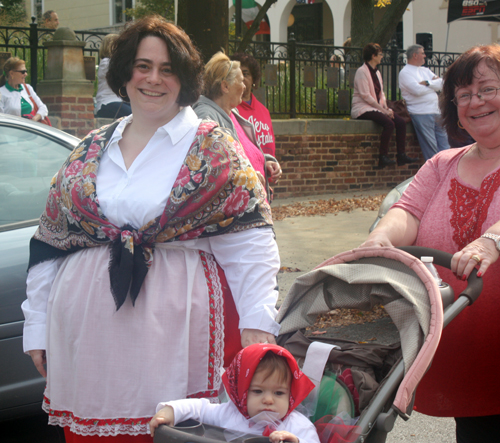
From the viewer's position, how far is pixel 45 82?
9836 millimetres

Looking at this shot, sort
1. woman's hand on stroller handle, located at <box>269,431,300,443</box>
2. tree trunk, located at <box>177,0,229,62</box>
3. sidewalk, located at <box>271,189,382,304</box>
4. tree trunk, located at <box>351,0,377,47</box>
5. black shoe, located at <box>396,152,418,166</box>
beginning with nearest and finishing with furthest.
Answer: woman's hand on stroller handle, located at <box>269,431,300,443</box>, tree trunk, located at <box>177,0,229,62</box>, sidewalk, located at <box>271,189,382,304</box>, black shoe, located at <box>396,152,418,166</box>, tree trunk, located at <box>351,0,377,47</box>

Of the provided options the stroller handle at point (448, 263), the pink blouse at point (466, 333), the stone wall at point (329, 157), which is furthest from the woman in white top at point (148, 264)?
the stone wall at point (329, 157)

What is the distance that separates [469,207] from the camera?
8.38 ft

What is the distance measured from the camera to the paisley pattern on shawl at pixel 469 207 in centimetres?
250

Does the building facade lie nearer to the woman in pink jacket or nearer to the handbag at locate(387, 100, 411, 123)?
the handbag at locate(387, 100, 411, 123)

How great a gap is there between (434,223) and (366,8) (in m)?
12.6

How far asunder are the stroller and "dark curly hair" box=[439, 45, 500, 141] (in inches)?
28.2

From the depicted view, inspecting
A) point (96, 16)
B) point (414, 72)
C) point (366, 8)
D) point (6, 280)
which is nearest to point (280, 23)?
point (96, 16)

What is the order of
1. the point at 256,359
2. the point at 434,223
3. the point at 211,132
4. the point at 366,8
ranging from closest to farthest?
1. the point at 256,359
2. the point at 211,132
3. the point at 434,223
4. the point at 366,8

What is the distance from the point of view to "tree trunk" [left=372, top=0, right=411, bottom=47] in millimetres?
12625

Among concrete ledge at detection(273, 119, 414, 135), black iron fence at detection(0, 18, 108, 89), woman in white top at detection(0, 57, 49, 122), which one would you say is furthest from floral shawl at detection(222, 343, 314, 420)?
concrete ledge at detection(273, 119, 414, 135)

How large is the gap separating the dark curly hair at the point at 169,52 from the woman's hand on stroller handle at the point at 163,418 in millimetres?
1220

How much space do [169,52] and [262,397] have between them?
1.38 meters

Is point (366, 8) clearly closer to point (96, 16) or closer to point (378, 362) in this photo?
point (378, 362)
